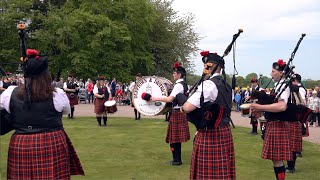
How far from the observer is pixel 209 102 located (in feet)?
12.7

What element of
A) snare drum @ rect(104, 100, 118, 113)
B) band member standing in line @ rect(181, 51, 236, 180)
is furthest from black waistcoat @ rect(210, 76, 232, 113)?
snare drum @ rect(104, 100, 118, 113)

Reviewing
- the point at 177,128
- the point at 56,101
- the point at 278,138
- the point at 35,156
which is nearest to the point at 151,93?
the point at 177,128

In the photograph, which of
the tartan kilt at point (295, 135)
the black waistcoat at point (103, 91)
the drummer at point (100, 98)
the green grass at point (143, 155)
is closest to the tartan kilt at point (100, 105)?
the drummer at point (100, 98)

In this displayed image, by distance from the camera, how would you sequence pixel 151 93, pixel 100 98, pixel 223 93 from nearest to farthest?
1. pixel 223 93
2. pixel 151 93
3. pixel 100 98

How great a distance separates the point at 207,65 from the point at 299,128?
10.4 ft

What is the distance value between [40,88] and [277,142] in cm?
347

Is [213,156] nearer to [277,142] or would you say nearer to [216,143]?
[216,143]

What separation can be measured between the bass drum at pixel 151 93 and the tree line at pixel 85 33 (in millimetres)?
18129

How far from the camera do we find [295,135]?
649cm

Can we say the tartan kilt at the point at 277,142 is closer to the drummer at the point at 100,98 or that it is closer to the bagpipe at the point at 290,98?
the bagpipe at the point at 290,98

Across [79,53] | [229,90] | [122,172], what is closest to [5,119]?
[229,90]

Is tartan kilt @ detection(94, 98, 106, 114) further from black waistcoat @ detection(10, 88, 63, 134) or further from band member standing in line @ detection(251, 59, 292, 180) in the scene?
black waistcoat @ detection(10, 88, 63, 134)

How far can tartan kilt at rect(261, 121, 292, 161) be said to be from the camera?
5.32 meters

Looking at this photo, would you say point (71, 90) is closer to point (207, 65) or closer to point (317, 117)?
point (317, 117)
